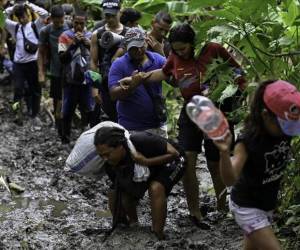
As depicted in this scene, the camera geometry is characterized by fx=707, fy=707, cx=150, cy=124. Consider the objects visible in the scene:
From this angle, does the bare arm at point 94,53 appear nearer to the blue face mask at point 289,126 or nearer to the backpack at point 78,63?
the backpack at point 78,63

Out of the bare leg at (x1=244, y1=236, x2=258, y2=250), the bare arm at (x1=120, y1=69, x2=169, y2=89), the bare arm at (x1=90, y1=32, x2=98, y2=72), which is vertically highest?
the bare arm at (x1=120, y1=69, x2=169, y2=89)

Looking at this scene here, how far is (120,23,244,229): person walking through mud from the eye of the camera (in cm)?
608

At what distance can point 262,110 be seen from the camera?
408 cm

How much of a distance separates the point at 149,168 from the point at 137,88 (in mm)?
1088

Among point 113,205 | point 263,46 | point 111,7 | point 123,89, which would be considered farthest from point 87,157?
point 111,7

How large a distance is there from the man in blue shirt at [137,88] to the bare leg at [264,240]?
2663mm

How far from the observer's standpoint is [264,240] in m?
4.34

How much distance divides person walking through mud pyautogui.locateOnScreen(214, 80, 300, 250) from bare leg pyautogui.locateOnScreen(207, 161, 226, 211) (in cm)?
204

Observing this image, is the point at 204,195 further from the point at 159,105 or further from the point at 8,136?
the point at 8,136

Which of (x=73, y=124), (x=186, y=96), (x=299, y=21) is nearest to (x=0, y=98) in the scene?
(x=73, y=124)

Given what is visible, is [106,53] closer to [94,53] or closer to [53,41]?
[94,53]

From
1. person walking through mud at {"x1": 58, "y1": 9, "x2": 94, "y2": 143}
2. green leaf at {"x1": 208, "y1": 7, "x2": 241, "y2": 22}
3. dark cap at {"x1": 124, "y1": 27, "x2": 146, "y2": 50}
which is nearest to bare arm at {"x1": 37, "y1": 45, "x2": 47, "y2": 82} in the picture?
person walking through mud at {"x1": 58, "y1": 9, "x2": 94, "y2": 143}

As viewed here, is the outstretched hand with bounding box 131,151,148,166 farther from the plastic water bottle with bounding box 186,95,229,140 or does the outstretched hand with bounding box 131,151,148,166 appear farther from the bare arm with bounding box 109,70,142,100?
the plastic water bottle with bounding box 186,95,229,140

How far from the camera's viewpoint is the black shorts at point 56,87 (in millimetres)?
10328
